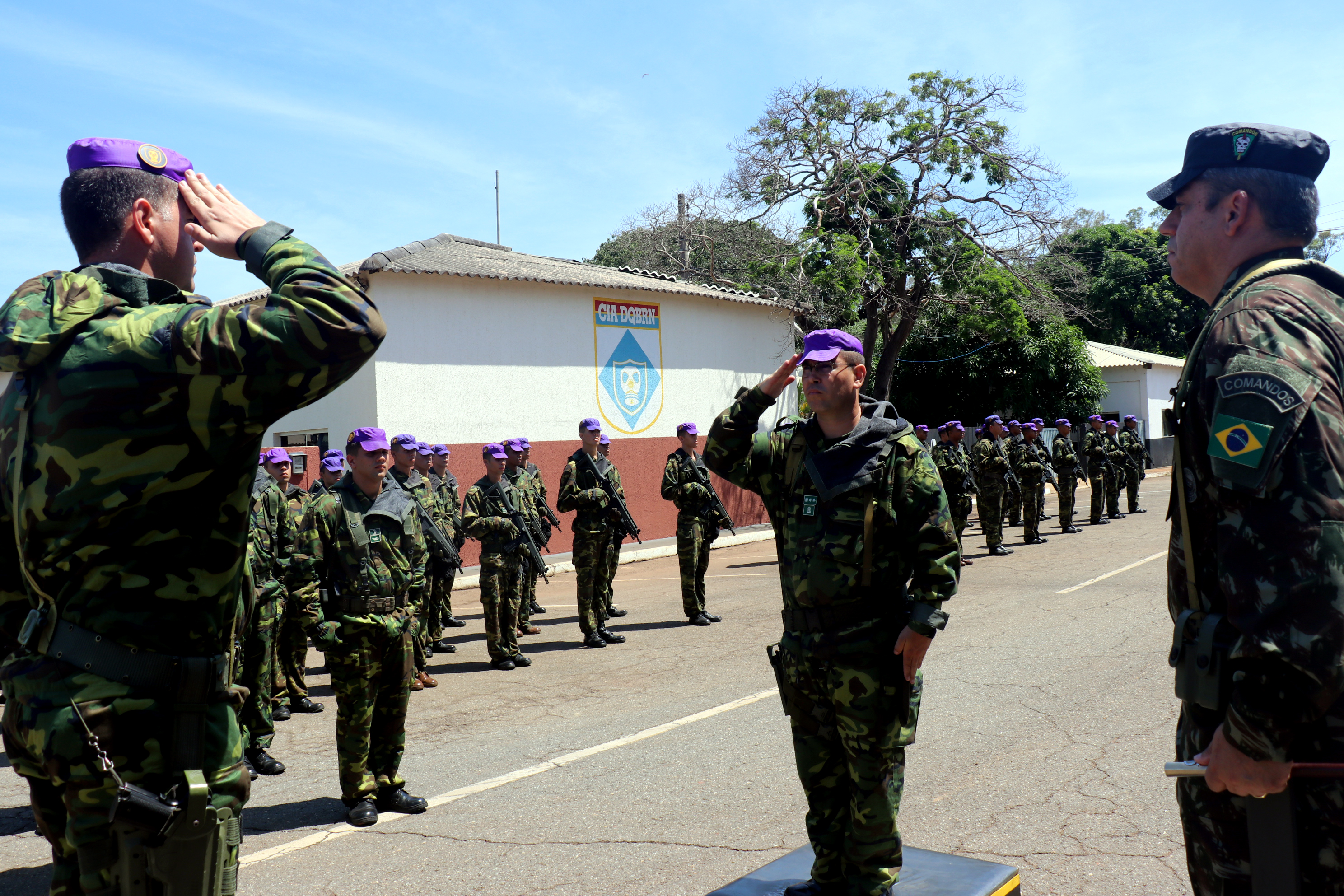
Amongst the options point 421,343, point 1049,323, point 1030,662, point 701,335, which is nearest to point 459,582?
point 421,343

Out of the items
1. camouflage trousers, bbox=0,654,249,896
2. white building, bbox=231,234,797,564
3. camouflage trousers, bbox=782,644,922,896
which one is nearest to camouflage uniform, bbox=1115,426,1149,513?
white building, bbox=231,234,797,564

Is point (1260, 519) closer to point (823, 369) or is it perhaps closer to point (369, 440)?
point (823, 369)

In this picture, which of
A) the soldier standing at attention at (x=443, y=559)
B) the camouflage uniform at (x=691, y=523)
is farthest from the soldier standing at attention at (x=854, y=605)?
the camouflage uniform at (x=691, y=523)

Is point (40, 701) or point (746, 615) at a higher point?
point (40, 701)

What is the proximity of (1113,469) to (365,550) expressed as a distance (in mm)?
18427

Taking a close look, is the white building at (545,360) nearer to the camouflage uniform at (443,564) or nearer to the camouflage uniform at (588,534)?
the camouflage uniform at (443,564)

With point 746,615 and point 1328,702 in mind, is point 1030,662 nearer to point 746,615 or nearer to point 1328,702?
point 746,615

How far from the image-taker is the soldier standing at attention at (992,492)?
15805mm

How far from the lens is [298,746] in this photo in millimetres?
6797

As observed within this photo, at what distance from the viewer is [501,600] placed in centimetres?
915

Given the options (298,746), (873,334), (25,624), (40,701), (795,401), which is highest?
(873,334)

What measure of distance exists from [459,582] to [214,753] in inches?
528

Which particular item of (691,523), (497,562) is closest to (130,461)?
(497,562)

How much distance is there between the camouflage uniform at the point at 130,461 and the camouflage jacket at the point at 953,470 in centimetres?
1390
